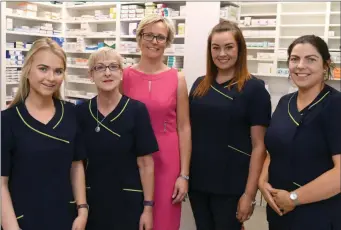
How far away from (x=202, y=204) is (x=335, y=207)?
67 centimetres

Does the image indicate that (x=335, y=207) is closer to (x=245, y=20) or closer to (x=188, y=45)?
(x=188, y=45)

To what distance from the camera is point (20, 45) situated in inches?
230

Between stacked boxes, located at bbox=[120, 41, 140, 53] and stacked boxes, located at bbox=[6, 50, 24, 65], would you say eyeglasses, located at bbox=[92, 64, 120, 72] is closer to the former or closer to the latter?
stacked boxes, located at bbox=[120, 41, 140, 53]

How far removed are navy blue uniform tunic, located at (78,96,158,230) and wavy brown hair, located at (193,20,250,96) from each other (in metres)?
0.37

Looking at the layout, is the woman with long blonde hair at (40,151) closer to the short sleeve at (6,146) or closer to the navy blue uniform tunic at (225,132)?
the short sleeve at (6,146)

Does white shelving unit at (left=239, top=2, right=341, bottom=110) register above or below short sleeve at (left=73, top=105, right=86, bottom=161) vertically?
above

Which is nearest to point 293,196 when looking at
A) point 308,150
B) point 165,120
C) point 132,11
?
point 308,150

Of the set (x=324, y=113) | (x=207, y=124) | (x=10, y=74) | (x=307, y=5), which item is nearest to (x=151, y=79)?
(x=207, y=124)

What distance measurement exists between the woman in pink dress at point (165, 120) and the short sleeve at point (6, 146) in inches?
25.7

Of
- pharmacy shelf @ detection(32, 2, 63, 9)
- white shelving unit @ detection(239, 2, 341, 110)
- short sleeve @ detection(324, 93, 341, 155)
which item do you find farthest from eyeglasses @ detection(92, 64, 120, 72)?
pharmacy shelf @ detection(32, 2, 63, 9)

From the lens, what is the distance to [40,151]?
1383mm

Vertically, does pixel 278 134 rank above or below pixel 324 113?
below

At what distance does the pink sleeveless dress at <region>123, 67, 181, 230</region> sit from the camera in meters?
1.84

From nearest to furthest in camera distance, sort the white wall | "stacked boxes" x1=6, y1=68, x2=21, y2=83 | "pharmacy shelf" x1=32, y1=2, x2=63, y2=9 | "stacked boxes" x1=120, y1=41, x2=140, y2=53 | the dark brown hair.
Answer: the dark brown hair, the white wall, "stacked boxes" x1=6, y1=68, x2=21, y2=83, "stacked boxes" x1=120, y1=41, x2=140, y2=53, "pharmacy shelf" x1=32, y1=2, x2=63, y2=9
